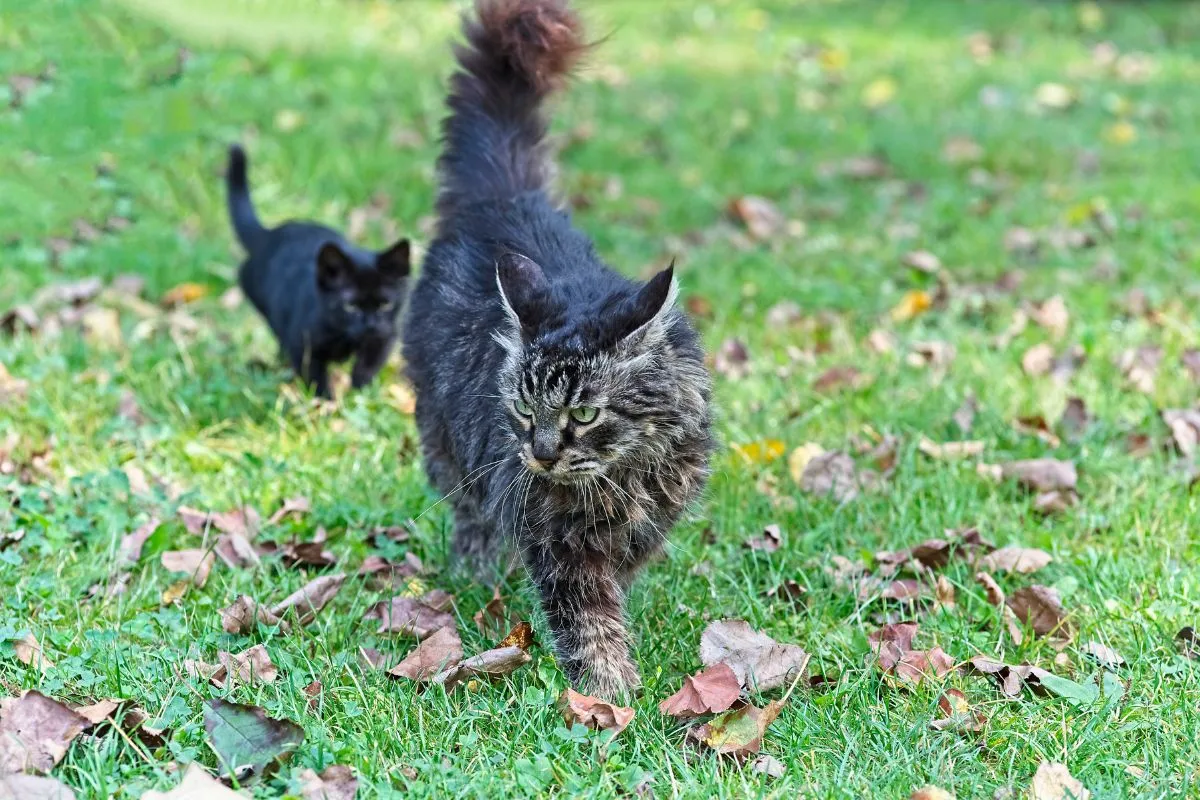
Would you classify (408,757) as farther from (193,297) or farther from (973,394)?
(193,297)

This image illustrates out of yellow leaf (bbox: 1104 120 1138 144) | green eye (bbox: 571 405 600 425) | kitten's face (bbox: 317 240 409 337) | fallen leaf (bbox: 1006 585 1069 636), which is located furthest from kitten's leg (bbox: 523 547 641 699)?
yellow leaf (bbox: 1104 120 1138 144)

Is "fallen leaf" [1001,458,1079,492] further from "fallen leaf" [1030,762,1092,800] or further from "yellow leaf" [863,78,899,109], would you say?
"yellow leaf" [863,78,899,109]

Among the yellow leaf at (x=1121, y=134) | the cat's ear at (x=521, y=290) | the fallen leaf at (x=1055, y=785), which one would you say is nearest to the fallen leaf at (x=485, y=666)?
the cat's ear at (x=521, y=290)

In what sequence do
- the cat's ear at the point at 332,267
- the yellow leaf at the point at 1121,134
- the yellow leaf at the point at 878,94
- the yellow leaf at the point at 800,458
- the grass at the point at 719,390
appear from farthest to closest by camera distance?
the yellow leaf at the point at 878,94
the yellow leaf at the point at 1121,134
the cat's ear at the point at 332,267
the yellow leaf at the point at 800,458
the grass at the point at 719,390

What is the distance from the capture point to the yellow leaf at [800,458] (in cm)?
454

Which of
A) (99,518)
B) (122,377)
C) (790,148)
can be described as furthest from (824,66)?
(99,518)

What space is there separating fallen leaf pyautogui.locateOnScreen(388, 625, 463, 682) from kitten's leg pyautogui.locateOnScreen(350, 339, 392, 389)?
2370mm

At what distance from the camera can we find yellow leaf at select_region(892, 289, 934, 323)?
6312 mm

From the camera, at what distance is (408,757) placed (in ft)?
9.73

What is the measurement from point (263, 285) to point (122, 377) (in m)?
0.94

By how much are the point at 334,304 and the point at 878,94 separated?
6.43 m

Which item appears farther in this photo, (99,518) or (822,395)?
(822,395)

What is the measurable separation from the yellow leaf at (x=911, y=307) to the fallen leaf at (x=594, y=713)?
3.64 metres

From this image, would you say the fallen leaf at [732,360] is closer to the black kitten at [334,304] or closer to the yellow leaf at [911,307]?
the yellow leaf at [911,307]
